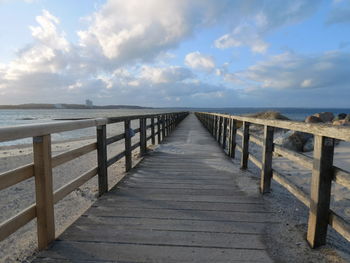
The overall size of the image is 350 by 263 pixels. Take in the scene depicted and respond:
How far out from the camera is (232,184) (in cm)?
435

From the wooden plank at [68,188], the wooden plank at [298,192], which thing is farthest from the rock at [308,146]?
the wooden plank at [68,188]

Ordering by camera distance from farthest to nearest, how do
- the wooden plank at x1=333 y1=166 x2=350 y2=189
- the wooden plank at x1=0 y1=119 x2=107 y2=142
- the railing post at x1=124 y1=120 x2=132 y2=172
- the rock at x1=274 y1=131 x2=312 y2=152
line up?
the rock at x1=274 y1=131 x2=312 y2=152 → the railing post at x1=124 y1=120 x2=132 y2=172 → the wooden plank at x1=333 y1=166 x2=350 y2=189 → the wooden plank at x1=0 y1=119 x2=107 y2=142

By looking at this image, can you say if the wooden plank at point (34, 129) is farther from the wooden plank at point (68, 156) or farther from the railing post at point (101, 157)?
the railing post at point (101, 157)

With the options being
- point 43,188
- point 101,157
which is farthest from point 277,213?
point 43,188

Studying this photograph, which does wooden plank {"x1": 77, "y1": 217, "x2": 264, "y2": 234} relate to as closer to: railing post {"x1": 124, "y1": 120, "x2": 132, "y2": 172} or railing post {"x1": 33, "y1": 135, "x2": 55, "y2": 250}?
railing post {"x1": 33, "y1": 135, "x2": 55, "y2": 250}

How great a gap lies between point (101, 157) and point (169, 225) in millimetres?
1478

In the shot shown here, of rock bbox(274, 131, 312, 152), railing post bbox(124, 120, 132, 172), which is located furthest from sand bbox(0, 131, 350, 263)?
rock bbox(274, 131, 312, 152)

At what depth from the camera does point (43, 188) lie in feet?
7.57

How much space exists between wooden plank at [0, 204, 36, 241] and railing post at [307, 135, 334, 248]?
8.28ft

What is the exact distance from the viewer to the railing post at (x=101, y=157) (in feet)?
11.9

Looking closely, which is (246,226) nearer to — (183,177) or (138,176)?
(183,177)

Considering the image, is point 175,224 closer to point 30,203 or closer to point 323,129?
point 323,129

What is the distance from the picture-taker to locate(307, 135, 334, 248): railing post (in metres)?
2.29

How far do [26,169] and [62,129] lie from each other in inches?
22.6
